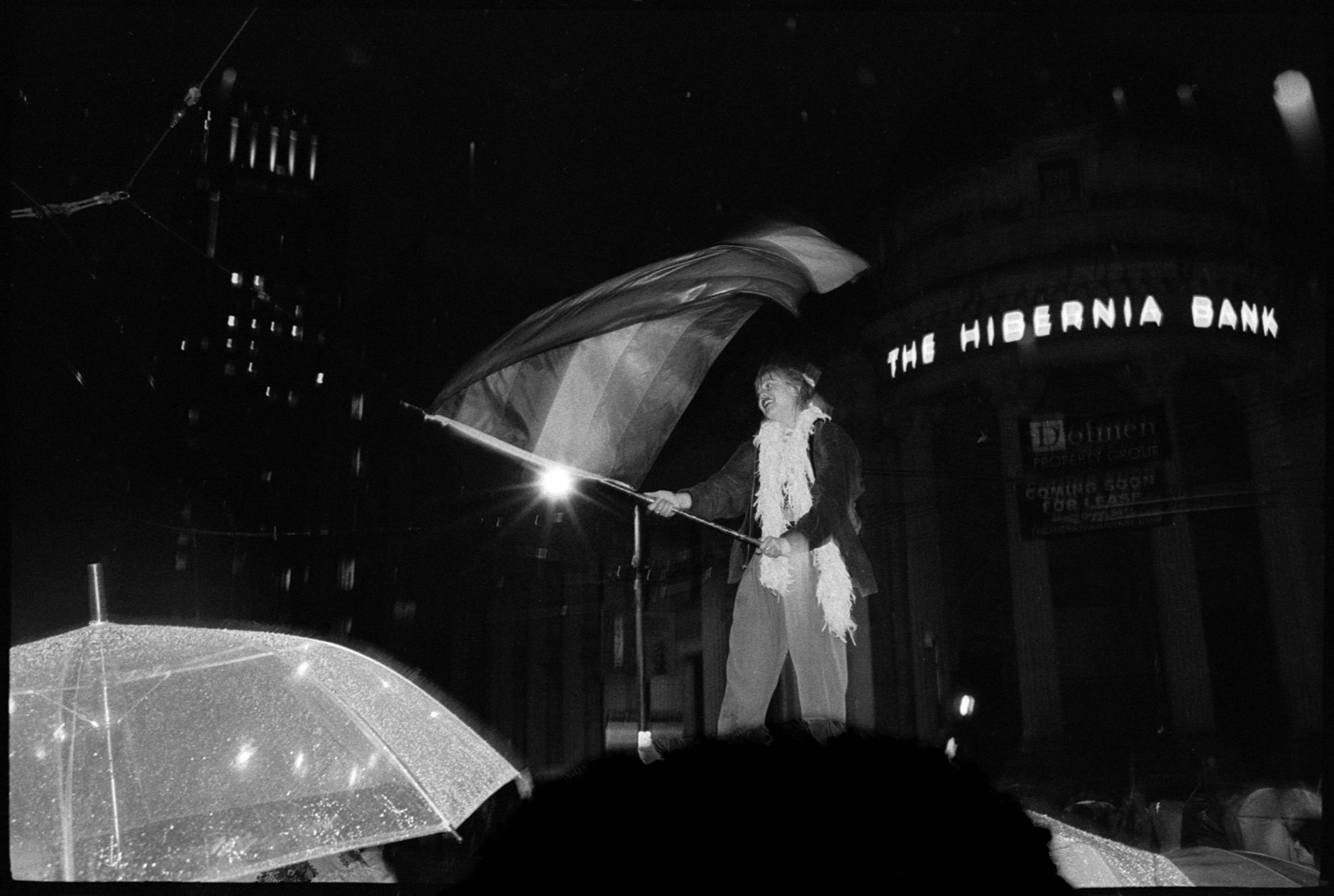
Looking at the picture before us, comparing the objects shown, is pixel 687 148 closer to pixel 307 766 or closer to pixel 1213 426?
pixel 1213 426

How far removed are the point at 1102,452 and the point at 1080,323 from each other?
45cm

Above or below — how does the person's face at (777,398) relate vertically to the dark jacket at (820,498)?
above

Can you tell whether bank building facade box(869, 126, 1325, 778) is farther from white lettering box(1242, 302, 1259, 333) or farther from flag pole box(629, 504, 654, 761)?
flag pole box(629, 504, 654, 761)

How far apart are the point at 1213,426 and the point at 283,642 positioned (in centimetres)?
300

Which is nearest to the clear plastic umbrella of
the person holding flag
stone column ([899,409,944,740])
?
the person holding flag

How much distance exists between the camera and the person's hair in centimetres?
411

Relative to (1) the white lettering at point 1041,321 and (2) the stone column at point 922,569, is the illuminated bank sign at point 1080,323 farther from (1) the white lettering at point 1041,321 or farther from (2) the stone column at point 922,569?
(2) the stone column at point 922,569

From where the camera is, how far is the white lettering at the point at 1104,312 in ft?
13.6

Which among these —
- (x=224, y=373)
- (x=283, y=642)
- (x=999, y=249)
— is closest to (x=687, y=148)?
(x=999, y=249)

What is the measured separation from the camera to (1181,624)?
3.88 m

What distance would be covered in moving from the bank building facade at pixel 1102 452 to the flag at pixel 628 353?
43cm

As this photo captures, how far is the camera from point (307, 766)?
2756 mm

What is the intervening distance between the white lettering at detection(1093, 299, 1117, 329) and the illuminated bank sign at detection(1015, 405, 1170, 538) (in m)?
0.34

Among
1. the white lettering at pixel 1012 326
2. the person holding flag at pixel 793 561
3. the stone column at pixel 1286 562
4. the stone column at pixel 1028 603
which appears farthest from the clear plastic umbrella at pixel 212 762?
the stone column at pixel 1286 562
